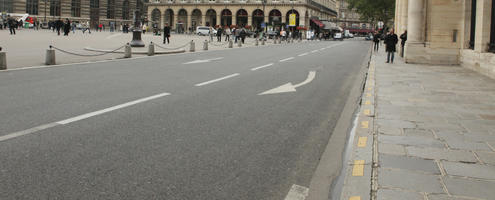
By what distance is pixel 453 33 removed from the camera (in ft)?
62.7

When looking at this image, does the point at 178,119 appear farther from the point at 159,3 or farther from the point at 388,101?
the point at 159,3

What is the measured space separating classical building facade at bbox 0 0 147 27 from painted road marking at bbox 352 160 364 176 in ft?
216

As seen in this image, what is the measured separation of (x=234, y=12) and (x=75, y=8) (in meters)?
27.7

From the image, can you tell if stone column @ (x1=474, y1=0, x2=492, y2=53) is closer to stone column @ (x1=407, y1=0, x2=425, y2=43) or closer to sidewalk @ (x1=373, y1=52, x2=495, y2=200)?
stone column @ (x1=407, y1=0, x2=425, y2=43)

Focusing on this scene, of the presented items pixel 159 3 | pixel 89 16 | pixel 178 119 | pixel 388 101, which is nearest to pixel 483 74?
pixel 388 101

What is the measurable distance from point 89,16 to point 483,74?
6857 cm

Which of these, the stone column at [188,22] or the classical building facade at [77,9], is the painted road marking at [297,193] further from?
the stone column at [188,22]

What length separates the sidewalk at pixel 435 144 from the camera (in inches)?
148

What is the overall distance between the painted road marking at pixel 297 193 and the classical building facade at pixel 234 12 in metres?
74.4

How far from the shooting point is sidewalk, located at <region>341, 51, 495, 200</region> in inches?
146

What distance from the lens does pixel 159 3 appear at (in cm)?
9075

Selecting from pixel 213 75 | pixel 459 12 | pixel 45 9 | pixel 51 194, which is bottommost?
pixel 51 194

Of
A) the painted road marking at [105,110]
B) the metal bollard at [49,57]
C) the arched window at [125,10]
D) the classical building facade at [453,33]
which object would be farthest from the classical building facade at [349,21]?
the painted road marking at [105,110]

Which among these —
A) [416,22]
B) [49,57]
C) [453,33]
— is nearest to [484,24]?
[453,33]
